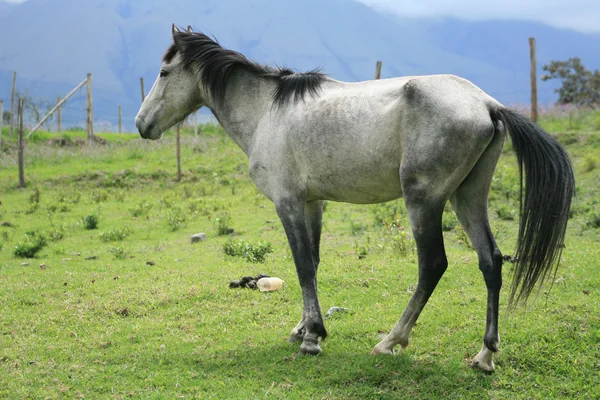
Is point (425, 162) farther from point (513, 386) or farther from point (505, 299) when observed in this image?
point (505, 299)

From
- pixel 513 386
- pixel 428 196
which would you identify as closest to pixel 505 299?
pixel 513 386

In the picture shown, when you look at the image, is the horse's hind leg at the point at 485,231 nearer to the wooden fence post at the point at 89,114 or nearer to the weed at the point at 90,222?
the weed at the point at 90,222

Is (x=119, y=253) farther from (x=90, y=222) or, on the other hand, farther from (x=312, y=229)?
(x=312, y=229)

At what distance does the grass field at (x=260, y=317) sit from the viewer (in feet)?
15.4

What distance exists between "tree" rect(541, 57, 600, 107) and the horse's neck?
1151 inches

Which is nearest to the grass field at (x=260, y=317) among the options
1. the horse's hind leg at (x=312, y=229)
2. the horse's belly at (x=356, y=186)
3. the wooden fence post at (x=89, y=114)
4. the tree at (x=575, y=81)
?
the horse's hind leg at (x=312, y=229)

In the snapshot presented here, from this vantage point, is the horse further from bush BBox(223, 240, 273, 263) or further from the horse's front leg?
bush BBox(223, 240, 273, 263)

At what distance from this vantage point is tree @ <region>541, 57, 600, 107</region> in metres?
32.0

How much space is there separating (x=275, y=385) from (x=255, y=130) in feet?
7.33

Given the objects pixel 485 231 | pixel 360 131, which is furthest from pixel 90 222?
pixel 485 231

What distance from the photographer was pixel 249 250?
31.4 feet

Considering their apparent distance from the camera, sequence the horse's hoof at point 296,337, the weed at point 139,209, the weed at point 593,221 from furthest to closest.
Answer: the weed at point 139,209 < the weed at point 593,221 < the horse's hoof at point 296,337

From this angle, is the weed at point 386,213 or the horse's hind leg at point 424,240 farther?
the weed at point 386,213

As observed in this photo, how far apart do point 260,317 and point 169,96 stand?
241 cm
